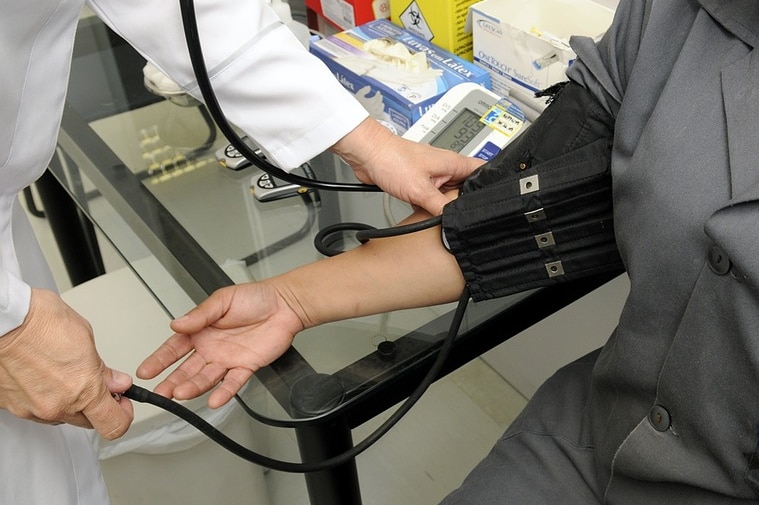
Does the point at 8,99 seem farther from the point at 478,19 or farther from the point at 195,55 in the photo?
the point at 478,19

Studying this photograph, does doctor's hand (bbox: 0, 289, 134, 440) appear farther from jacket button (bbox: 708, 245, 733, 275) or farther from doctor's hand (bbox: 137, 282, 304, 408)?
jacket button (bbox: 708, 245, 733, 275)

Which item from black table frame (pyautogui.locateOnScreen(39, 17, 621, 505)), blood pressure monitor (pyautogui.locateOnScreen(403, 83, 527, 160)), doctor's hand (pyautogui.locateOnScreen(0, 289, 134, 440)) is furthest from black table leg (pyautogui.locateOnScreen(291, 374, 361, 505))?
blood pressure monitor (pyautogui.locateOnScreen(403, 83, 527, 160))

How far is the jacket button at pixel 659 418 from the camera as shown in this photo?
0.76m

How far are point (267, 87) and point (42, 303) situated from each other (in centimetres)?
37

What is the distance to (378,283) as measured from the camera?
961 millimetres

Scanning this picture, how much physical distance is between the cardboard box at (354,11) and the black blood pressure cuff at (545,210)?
23.9 inches

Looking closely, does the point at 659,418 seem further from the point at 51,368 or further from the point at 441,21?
the point at 441,21

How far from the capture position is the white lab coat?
736 mm

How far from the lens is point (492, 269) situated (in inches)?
36.8

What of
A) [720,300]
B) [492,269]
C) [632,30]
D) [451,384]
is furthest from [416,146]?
[451,384]

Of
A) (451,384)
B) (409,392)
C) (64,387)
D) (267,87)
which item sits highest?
(267,87)

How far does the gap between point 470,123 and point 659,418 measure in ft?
1.80

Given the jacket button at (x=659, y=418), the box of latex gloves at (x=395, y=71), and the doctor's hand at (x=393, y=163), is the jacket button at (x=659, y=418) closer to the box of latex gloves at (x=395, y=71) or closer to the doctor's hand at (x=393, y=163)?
the doctor's hand at (x=393, y=163)

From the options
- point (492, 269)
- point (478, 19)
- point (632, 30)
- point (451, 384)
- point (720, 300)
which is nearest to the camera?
point (720, 300)
